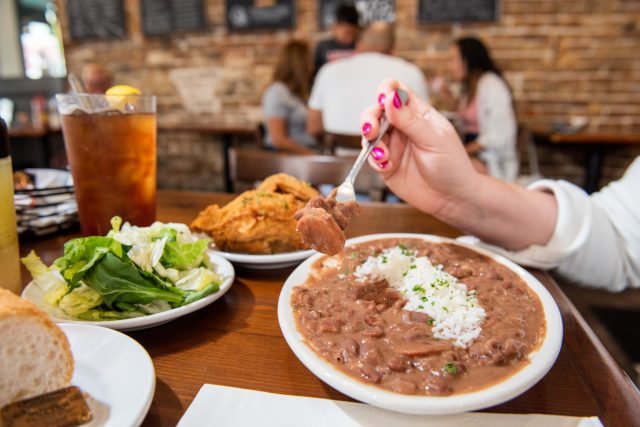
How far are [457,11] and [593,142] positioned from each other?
6.39 ft

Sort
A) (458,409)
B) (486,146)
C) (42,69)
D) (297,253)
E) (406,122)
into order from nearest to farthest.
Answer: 1. (458,409)
2. (297,253)
3. (406,122)
4. (486,146)
5. (42,69)

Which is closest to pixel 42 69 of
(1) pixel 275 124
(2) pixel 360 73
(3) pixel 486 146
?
(1) pixel 275 124

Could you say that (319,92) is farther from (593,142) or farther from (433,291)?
(433,291)

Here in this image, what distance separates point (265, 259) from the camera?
1101 millimetres

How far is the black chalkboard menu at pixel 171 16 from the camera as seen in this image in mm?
5422

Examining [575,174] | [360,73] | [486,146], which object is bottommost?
[575,174]

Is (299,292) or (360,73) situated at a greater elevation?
(360,73)

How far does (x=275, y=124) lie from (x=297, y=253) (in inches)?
136

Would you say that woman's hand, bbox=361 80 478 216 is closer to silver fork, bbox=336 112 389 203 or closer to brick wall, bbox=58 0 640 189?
silver fork, bbox=336 112 389 203

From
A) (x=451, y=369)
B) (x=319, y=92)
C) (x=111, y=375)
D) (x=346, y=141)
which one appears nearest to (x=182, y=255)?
(x=111, y=375)

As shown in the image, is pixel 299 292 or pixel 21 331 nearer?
pixel 21 331

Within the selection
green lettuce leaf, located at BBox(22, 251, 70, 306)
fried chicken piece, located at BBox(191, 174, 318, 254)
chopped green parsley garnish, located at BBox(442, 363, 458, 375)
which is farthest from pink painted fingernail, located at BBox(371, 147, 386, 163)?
green lettuce leaf, located at BBox(22, 251, 70, 306)

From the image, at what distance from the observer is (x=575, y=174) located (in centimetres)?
496

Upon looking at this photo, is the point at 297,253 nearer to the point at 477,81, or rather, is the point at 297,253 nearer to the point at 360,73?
the point at 360,73
